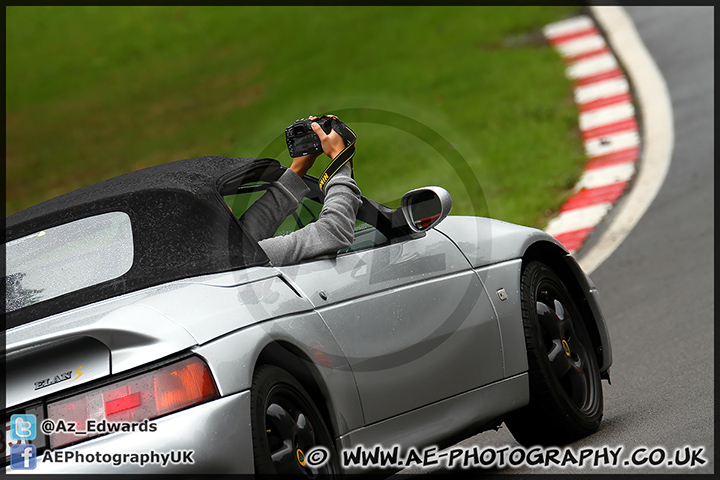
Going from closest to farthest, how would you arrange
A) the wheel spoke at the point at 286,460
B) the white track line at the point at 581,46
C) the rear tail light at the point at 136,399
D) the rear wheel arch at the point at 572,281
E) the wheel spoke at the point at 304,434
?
1. the rear tail light at the point at 136,399
2. the wheel spoke at the point at 286,460
3. the wheel spoke at the point at 304,434
4. the rear wheel arch at the point at 572,281
5. the white track line at the point at 581,46

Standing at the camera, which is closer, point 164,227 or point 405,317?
point 164,227

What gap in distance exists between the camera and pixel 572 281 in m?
5.56

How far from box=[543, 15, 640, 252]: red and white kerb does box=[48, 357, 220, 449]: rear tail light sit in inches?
259

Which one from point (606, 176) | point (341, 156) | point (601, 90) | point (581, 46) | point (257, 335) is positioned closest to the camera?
point (257, 335)

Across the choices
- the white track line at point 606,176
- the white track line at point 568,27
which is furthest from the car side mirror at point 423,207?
the white track line at point 568,27

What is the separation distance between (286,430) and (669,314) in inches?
174

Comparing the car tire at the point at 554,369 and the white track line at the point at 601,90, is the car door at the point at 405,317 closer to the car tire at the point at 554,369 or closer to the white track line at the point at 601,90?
the car tire at the point at 554,369

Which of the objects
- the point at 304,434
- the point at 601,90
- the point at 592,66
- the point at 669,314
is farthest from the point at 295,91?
the point at 304,434

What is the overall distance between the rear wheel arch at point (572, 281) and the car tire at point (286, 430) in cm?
207

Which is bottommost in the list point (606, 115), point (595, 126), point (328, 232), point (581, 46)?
point (328, 232)

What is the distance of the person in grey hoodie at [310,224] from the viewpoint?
405cm

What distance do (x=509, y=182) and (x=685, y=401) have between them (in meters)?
7.36

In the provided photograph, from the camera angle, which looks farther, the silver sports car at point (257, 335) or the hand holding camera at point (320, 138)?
the hand holding camera at point (320, 138)

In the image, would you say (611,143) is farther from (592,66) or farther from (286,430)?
(286,430)
